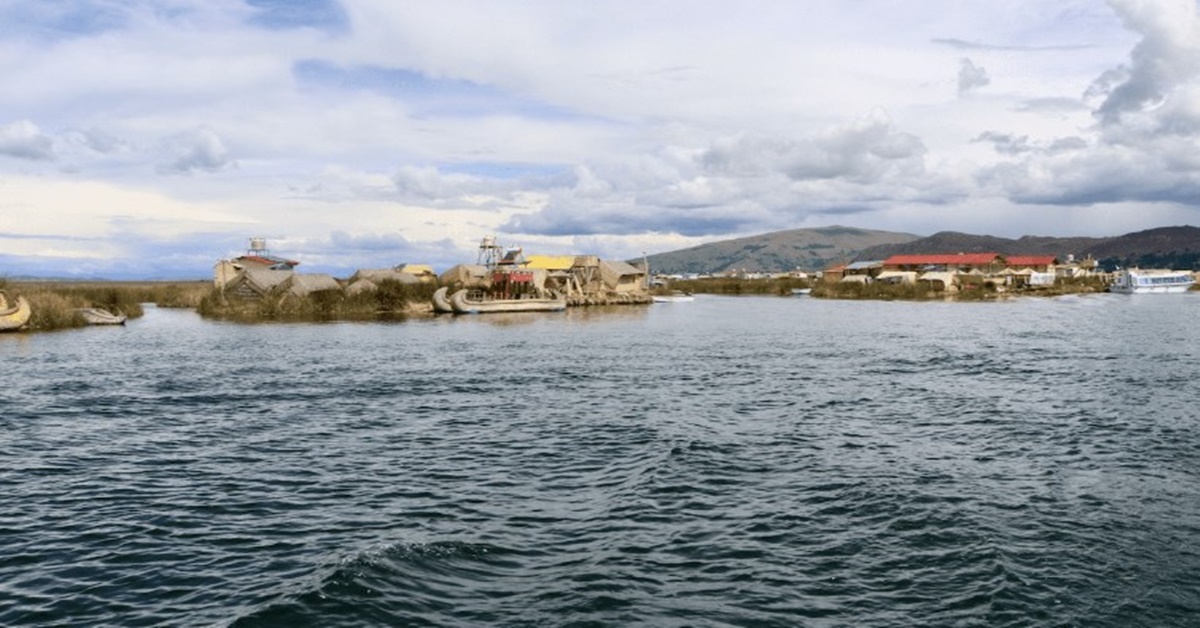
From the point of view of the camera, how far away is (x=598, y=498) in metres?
17.2

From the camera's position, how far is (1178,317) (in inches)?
3270

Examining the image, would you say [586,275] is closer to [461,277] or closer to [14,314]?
[461,277]

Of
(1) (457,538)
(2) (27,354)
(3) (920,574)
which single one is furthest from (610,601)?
(2) (27,354)

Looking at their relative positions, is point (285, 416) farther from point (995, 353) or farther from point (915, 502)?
point (995, 353)

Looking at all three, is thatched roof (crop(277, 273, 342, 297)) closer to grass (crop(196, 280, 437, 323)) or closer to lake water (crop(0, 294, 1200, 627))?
grass (crop(196, 280, 437, 323))

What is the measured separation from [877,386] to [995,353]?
17.4m

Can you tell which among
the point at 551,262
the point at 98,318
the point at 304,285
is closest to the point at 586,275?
the point at 551,262

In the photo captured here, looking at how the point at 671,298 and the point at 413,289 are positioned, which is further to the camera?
the point at 671,298

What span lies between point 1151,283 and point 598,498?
629ft

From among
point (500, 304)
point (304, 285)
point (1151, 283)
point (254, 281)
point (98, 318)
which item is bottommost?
point (1151, 283)

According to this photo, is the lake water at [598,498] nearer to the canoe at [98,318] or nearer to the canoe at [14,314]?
the canoe at [14,314]

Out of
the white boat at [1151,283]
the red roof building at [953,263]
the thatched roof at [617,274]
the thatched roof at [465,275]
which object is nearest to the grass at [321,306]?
the thatched roof at [465,275]

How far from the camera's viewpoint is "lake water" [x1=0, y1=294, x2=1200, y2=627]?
38.5ft

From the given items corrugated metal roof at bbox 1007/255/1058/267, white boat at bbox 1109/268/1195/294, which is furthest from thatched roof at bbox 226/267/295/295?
white boat at bbox 1109/268/1195/294
